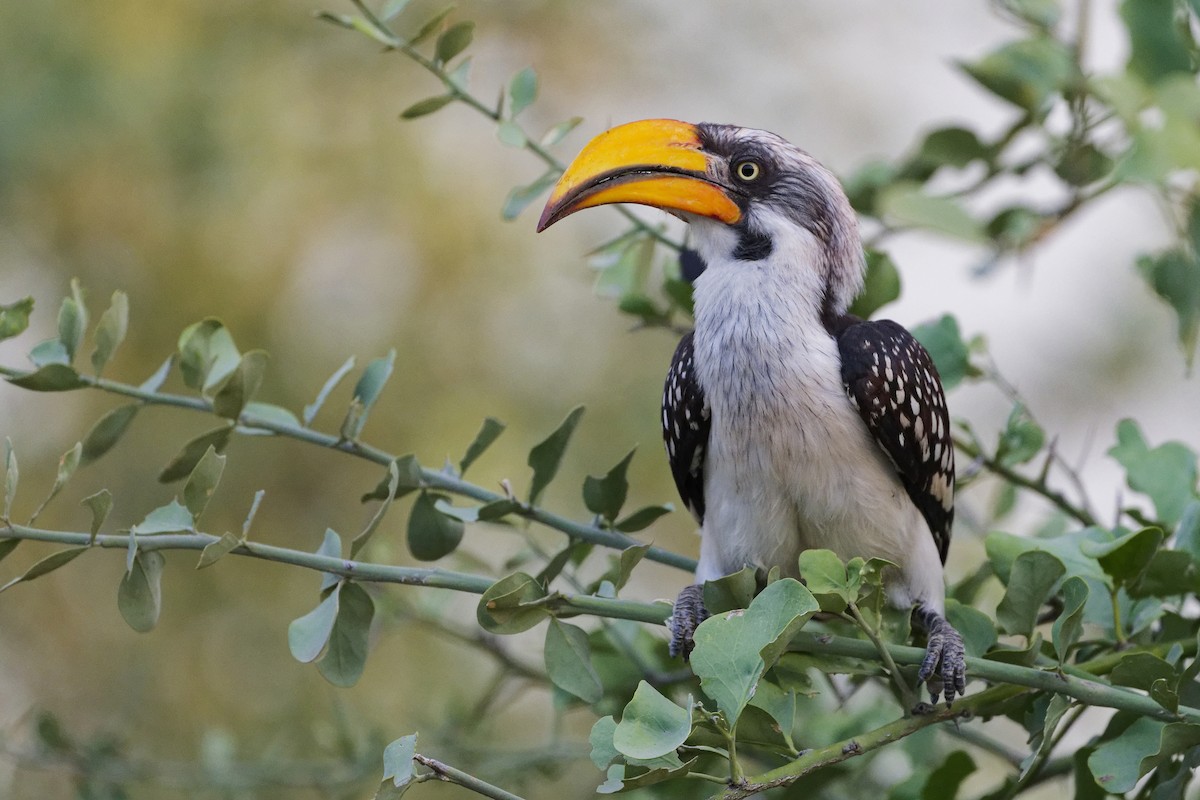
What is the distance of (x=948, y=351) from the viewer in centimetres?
193

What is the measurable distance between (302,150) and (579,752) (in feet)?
10.9

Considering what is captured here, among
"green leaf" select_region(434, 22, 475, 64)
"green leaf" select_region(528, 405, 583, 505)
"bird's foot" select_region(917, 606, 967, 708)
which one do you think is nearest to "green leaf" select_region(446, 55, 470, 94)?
"green leaf" select_region(434, 22, 475, 64)

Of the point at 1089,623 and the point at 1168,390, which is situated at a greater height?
the point at 1168,390

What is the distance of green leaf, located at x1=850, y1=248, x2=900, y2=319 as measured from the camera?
6.61ft

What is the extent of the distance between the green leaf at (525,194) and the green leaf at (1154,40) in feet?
2.93

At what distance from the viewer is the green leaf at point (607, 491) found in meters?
1.64

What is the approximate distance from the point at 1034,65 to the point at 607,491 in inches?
32.1

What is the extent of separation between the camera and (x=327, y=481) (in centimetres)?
473

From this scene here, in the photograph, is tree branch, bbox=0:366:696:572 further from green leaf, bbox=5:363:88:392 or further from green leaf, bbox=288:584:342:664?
green leaf, bbox=288:584:342:664

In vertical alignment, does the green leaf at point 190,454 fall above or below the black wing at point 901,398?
below

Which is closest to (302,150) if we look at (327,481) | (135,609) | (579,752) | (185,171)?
(185,171)

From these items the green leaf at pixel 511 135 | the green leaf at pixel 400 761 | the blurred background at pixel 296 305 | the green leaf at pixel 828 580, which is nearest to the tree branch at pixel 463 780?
the green leaf at pixel 400 761

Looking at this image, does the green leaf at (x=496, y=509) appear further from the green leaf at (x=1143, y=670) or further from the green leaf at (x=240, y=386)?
the green leaf at (x=1143, y=670)

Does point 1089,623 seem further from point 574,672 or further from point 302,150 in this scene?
point 302,150
